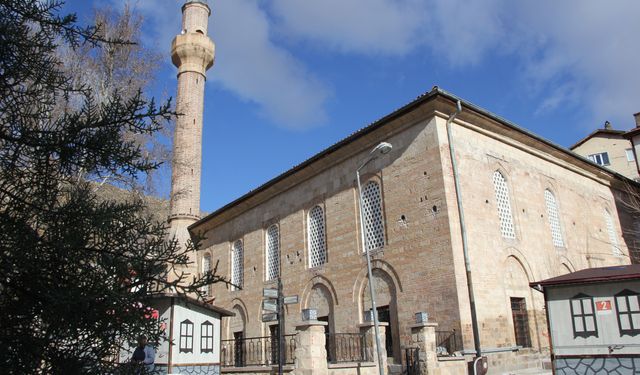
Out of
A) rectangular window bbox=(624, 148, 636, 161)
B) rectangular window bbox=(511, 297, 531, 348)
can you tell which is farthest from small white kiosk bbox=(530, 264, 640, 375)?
rectangular window bbox=(624, 148, 636, 161)

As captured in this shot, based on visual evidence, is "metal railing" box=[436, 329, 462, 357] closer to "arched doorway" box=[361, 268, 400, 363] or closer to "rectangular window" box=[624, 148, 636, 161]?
"arched doorway" box=[361, 268, 400, 363]

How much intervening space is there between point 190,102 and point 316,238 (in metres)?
10.8

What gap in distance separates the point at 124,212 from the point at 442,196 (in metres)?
10.4

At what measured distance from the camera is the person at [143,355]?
4.35m

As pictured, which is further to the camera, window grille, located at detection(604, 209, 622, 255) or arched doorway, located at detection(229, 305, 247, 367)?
window grille, located at detection(604, 209, 622, 255)

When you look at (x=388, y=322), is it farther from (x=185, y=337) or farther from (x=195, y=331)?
(x=185, y=337)

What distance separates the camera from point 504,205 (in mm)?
15789

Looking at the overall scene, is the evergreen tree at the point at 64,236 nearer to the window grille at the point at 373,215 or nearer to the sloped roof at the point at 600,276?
the sloped roof at the point at 600,276

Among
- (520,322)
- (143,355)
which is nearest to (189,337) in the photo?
(143,355)

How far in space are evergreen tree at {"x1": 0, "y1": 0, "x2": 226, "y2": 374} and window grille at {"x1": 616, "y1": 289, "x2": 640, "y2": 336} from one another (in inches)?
257

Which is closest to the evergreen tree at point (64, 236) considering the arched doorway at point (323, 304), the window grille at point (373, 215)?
the window grille at point (373, 215)

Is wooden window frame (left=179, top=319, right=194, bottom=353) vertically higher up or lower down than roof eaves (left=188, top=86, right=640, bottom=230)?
lower down

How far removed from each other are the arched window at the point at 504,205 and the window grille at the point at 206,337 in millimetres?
8928

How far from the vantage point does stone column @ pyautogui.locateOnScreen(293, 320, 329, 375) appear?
423 inches
